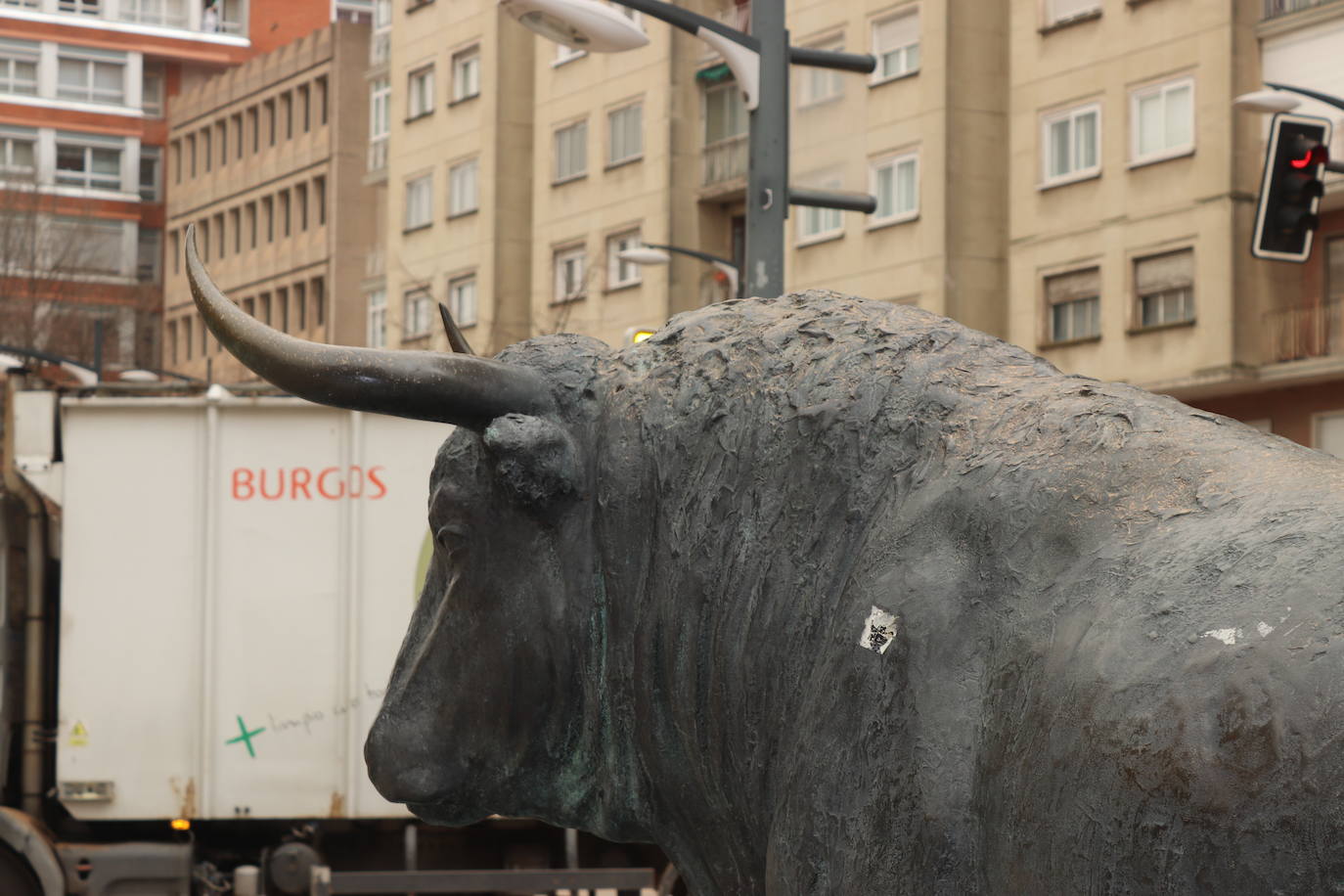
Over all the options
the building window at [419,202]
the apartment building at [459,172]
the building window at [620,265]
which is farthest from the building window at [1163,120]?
the building window at [419,202]

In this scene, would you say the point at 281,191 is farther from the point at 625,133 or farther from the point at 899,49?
the point at 899,49

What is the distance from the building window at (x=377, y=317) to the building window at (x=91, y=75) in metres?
25.7

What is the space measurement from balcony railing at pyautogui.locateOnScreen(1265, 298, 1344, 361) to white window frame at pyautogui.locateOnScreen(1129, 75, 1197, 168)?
10.2 feet

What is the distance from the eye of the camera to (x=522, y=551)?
302 cm

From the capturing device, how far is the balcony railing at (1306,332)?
30953 millimetres

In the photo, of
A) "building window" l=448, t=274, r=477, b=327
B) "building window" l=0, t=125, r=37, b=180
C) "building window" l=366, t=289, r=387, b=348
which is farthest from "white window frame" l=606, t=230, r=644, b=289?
"building window" l=0, t=125, r=37, b=180

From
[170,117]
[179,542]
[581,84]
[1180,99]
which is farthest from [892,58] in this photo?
[170,117]

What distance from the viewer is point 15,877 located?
1291cm

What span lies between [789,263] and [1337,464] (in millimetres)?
38632

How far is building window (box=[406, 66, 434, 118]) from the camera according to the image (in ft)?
175

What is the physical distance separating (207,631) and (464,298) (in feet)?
125

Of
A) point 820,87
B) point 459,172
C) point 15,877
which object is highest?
point 459,172

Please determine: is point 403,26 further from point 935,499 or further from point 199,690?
point 935,499

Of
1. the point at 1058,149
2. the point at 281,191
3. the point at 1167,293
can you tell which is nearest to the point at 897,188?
the point at 1058,149
